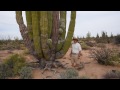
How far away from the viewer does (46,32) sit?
9781 millimetres

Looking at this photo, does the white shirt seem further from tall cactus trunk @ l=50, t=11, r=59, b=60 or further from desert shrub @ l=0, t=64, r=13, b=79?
desert shrub @ l=0, t=64, r=13, b=79

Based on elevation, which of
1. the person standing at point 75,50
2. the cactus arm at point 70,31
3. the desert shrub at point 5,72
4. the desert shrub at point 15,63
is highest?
the cactus arm at point 70,31

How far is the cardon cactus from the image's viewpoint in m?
9.70

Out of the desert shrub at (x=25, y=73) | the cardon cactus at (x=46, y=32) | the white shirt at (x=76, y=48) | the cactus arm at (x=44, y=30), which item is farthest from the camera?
the white shirt at (x=76, y=48)

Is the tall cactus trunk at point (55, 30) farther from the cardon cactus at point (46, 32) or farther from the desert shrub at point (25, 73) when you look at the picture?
the desert shrub at point (25, 73)

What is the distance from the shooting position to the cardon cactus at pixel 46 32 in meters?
9.70

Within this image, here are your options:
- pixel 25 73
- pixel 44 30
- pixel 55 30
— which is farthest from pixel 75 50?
pixel 25 73

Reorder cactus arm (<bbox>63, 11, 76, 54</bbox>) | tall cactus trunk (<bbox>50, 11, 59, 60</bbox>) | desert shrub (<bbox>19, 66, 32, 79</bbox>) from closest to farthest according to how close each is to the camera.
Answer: desert shrub (<bbox>19, 66, 32, 79</bbox>)
tall cactus trunk (<bbox>50, 11, 59, 60</bbox>)
cactus arm (<bbox>63, 11, 76, 54</bbox>)

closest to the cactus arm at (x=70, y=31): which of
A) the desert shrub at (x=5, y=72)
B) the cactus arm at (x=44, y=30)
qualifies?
the cactus arm at (x=44, y=30)

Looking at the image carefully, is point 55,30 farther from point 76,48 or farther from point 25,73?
point 25,73

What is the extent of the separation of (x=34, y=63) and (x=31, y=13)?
2170 mm

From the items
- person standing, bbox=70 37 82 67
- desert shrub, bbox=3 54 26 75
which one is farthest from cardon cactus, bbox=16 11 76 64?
desert shrub, bbox=3 54 26 75

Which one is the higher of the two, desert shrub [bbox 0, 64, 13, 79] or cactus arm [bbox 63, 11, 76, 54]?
cactus arm [bbox 63, 11, 76, 54]
